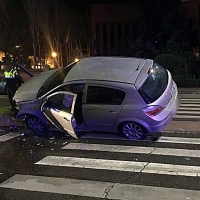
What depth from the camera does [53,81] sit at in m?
9.56

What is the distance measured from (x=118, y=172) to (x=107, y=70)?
320cm

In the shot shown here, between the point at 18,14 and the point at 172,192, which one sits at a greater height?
the point at 18,14

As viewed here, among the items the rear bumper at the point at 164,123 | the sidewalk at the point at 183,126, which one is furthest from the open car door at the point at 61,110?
the sidewalk at the point at 183,126

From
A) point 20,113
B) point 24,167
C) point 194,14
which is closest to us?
point 24,167

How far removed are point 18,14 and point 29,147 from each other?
35.9m

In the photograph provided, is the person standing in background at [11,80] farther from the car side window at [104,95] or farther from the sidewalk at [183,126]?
the sidewalk at [183,126]

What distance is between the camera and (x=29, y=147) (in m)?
8.09

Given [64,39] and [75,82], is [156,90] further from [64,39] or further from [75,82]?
[64,39]

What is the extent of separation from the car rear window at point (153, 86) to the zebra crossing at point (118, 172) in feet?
3.23

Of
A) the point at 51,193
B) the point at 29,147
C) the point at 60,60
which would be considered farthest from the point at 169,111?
the point at 60,60

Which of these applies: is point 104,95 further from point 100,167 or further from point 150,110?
point 100,167

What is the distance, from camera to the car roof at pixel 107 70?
8.49 m

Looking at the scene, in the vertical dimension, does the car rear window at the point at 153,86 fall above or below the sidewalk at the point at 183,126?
above

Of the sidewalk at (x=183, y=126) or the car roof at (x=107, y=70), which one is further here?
the sidewalk at (x=183, y=126)
